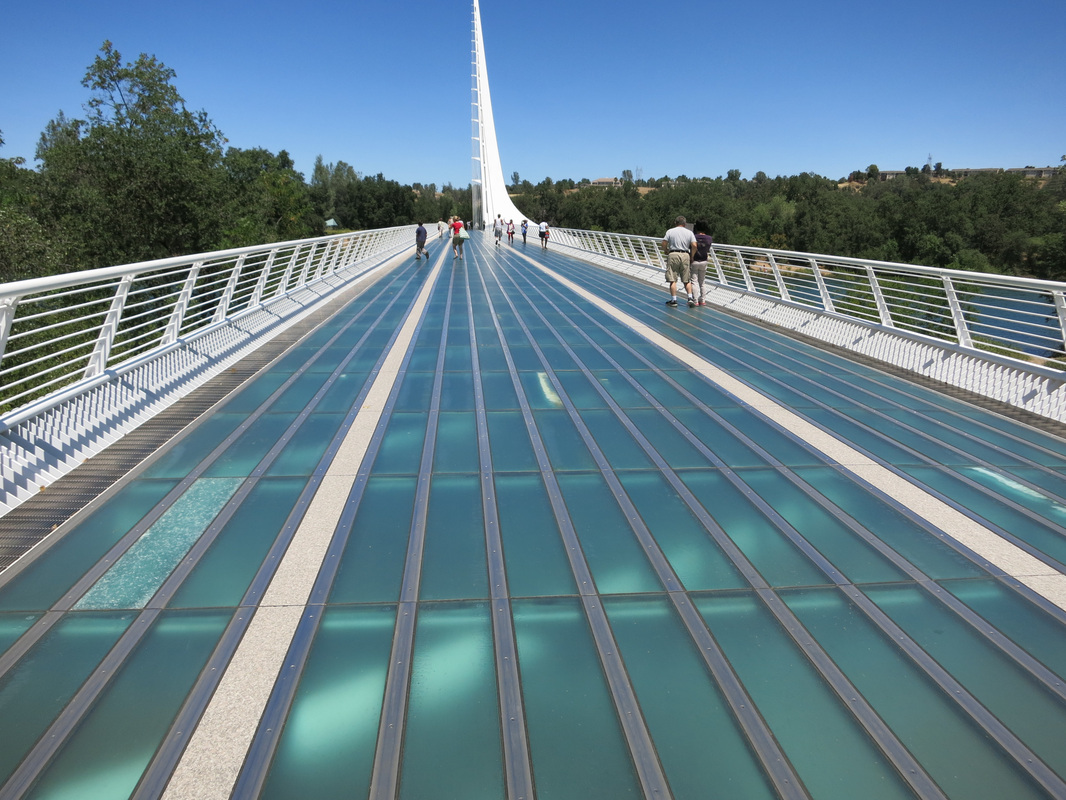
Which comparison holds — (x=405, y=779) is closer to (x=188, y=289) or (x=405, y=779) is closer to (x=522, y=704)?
(x=522, y=704)

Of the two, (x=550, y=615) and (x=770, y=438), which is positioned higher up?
(x=550, y=615)

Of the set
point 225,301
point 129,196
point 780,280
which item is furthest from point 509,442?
point 129,196

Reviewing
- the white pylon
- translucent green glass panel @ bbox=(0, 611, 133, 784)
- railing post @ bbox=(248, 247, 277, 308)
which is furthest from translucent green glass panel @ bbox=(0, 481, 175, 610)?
the white pylon

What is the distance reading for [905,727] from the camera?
2.41m

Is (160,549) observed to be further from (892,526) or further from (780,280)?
(780,280)

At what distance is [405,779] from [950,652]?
226cm

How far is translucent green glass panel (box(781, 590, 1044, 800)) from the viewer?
219 centimetres

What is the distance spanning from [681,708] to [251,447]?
3.74 metres

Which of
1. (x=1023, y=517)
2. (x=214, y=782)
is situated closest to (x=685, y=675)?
(x=214, y=782)

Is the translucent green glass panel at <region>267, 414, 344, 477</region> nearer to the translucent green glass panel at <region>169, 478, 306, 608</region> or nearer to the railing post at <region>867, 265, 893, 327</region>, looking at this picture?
the translucent green glass panel at <region>169, 478, 306, 608</region>

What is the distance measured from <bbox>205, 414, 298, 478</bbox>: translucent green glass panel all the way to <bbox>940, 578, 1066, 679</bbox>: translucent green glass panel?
423cm

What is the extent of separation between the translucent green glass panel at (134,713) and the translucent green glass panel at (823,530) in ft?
9.86

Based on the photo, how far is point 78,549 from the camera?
11.4 feet

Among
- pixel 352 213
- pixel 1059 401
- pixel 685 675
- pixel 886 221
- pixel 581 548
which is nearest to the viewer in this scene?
pixel 685 675
